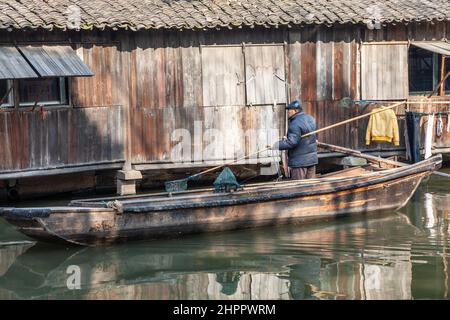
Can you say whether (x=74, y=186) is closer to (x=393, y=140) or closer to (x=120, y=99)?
(x=120, y=99)

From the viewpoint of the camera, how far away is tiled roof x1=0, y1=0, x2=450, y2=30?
640 inches

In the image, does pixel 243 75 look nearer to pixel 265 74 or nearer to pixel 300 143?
pixel 265 74

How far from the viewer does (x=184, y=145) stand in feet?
58.9

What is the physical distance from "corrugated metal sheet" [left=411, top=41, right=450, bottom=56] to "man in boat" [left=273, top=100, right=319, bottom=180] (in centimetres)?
453

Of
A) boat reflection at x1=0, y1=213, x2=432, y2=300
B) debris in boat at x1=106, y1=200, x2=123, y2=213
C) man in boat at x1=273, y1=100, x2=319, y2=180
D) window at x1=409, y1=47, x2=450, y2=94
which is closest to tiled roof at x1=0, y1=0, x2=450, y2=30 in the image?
window at x1=409, y1=47, x2=450, y2=94

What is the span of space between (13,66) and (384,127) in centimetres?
769

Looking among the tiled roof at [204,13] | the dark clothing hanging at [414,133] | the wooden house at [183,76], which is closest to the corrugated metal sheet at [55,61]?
the wooden house at [183,76]

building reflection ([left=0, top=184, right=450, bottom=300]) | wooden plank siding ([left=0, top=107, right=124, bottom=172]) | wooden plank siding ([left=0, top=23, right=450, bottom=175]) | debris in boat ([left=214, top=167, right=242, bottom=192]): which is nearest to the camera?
building reflection ([left=0, top=184, right=450, bottom=300])

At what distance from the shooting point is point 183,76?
1783cm

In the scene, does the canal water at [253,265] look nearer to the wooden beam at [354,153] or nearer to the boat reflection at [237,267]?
the boat reflection at [237,267]

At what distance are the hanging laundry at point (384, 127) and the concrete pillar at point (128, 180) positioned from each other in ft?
16.4

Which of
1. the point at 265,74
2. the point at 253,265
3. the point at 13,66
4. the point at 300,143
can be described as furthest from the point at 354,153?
the point at 13,66

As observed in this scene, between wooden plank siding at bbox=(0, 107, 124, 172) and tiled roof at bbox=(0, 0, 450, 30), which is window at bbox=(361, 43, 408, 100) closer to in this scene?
tiled roof at bbox=(0, 0, 450, 30)

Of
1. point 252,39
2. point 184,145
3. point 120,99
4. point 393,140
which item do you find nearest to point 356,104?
point 393,140
